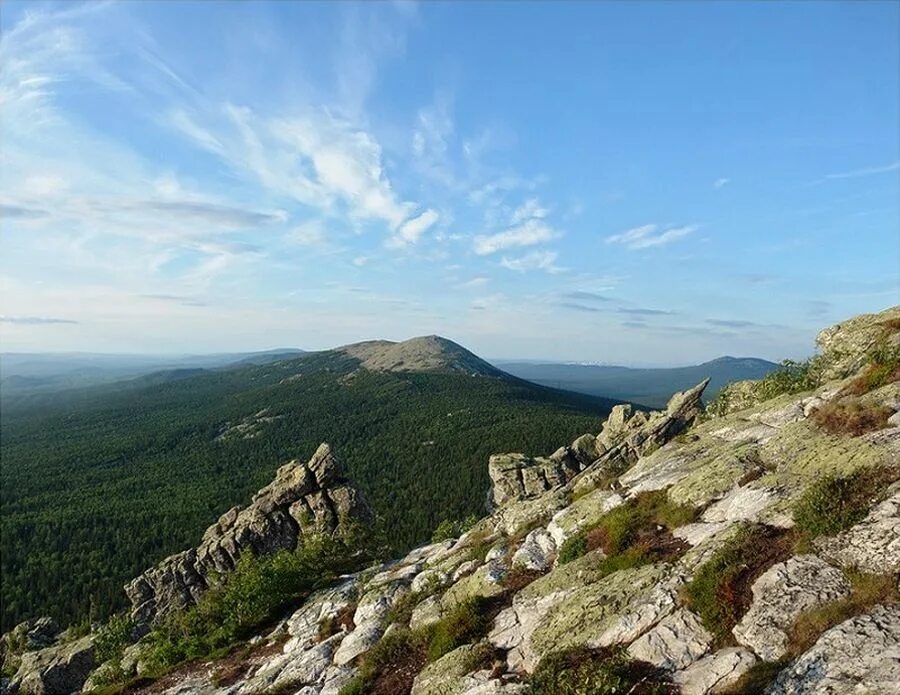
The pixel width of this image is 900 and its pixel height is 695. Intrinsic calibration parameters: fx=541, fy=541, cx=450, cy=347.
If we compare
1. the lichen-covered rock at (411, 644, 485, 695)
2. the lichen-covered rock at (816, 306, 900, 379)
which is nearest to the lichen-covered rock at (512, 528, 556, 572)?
the lichen-covered rock at (411, 644, 485, 695)

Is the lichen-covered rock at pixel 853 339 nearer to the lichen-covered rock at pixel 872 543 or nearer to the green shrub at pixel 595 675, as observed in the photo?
the lichen-covered rock at pixel 872 543

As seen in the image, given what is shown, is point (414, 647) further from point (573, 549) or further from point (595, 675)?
point (595, 675)

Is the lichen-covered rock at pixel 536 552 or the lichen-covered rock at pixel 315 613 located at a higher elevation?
the lichen-covered rock at pixel 536 552

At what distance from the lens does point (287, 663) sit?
27062mm

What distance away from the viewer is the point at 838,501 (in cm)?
1830

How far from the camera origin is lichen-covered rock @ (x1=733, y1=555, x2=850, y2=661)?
1498 cm

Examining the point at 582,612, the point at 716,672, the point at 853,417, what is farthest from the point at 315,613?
the point at 853,417

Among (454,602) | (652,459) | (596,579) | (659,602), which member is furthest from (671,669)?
(652,459)

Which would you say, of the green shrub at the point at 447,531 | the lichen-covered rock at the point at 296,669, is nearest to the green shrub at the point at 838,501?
the lichen-covered rock at the point at 296,669

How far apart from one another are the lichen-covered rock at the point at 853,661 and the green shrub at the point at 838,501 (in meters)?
3.68

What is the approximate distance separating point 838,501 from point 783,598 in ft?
15.2

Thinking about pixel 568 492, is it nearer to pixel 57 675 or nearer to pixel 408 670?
pixel 408 670

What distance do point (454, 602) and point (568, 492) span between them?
13180mm

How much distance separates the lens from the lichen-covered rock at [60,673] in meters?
53.4
